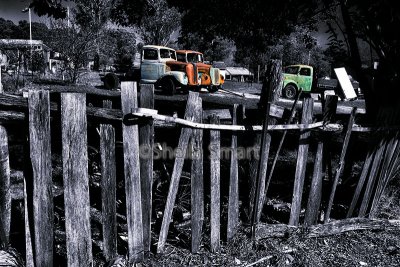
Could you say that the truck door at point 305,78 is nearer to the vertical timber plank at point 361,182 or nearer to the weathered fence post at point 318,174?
the vertical timber plank at point 361,182

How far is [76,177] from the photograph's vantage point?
Answer: 2453 millimetres

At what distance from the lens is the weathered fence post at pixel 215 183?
3.00 metres

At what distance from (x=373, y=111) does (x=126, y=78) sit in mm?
16640

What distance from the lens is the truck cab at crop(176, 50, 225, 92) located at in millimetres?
16533

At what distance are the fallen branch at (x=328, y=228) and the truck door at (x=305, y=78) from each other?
1673cm

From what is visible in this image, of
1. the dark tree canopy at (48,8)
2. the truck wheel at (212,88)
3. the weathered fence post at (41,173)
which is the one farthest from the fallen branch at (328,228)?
the truck wheel at (212,88)

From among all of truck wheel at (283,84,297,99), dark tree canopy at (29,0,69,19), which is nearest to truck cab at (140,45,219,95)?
truck wheel at (283,84,297,99)

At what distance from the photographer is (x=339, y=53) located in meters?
5.80

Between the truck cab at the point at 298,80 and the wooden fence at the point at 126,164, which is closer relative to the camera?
the wooden fence at the point at 126,164

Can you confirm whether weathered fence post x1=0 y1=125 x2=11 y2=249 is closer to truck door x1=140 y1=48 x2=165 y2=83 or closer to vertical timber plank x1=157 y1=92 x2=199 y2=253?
vertical timber plank x1=157 y1=92 x2=199 y2=253

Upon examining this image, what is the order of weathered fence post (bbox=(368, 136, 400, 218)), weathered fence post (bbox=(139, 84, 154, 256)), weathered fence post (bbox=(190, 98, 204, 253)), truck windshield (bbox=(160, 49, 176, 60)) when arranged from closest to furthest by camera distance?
weathered fence post (bbox=(139, 84, 154, 256)) → weathered fence post (bbox=(190, 98, 204, 253)) → weathered fence post (bbox=(368, 136, 400, 218)) → truck windshield (bbox=(160, 49, 176, 60))

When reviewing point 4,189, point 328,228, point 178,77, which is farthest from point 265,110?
point 178,77

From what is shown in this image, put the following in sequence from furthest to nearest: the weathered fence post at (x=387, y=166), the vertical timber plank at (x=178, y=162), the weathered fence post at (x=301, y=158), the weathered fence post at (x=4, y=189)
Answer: the weathered fence post at (x=387, y=166) < the weathered fence post at (x=301, y=158) < the vertical timber plank at (x=178, y=162) < the weathered fence post at (x=4, y=189)

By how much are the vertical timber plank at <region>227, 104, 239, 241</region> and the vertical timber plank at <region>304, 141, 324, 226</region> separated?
842 mm
